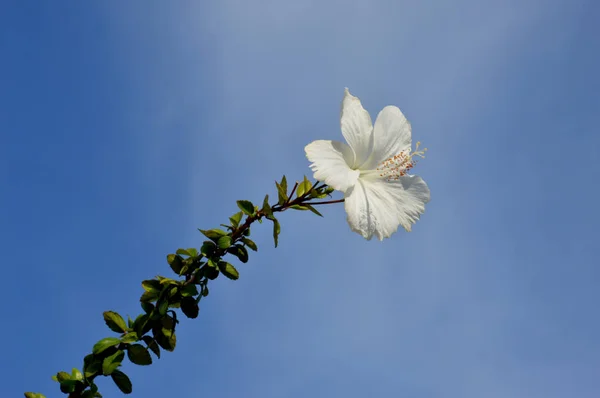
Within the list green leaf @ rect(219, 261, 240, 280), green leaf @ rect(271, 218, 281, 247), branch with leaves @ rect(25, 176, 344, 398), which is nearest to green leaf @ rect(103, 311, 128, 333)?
branch with leaves @ rect(25, 176, 344, 398)

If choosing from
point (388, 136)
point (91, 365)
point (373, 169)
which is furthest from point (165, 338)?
point (388, 136)

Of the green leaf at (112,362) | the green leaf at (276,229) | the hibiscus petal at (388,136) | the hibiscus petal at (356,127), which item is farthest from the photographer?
the hibiscus petal at (388,136)

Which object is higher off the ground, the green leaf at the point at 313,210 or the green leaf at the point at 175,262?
the green leaf at the point at 175,262

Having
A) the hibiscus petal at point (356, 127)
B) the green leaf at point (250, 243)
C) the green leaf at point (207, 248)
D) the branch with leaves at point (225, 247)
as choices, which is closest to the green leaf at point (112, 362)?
the branch with leaves at point (225, 247)

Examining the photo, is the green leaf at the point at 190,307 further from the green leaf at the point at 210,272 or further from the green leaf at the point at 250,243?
the green leaf at the point at 250,243

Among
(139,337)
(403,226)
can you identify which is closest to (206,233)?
(139,337)

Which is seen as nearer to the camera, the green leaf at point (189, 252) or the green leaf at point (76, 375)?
the green leaf at point (76, 375)
